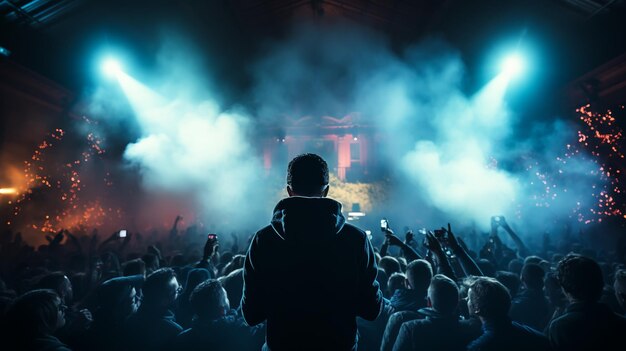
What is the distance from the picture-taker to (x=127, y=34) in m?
11.1

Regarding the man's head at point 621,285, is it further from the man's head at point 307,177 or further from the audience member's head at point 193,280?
the audience member's head at point 193,280

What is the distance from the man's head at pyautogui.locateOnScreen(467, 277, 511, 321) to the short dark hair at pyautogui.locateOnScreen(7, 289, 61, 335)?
3.26 m

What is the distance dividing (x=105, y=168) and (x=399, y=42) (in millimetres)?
19600

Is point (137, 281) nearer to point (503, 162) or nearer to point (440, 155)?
point (503, 162)

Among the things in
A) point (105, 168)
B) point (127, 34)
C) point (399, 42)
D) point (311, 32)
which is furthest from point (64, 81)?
point (399, 42)

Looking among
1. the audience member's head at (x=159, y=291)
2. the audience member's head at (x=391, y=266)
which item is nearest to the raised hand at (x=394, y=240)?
the audience member's head at (x=391, y=266)

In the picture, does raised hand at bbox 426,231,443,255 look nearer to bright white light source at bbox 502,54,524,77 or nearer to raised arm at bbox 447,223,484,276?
raised arm at bbox 447,223,484,276

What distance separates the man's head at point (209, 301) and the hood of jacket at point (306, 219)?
4.07ft

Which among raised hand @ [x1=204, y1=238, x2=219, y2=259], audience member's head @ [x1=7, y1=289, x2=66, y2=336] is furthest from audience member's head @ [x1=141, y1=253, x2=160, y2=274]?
audience member's head @ [x1=7, y1=289, x2=66, y2=336]

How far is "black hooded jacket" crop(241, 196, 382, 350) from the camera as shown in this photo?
1569mm

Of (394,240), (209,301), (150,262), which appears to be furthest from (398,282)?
(150,262)

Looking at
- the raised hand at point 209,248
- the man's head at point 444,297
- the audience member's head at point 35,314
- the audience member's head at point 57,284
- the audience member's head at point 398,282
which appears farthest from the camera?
the raised hand at point 209,248

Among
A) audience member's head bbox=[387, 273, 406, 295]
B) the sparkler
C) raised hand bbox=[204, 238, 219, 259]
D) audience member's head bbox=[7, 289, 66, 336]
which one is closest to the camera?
audience member's head bbox=[7, 289, 66, 336]

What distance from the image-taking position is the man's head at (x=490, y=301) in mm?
2137
